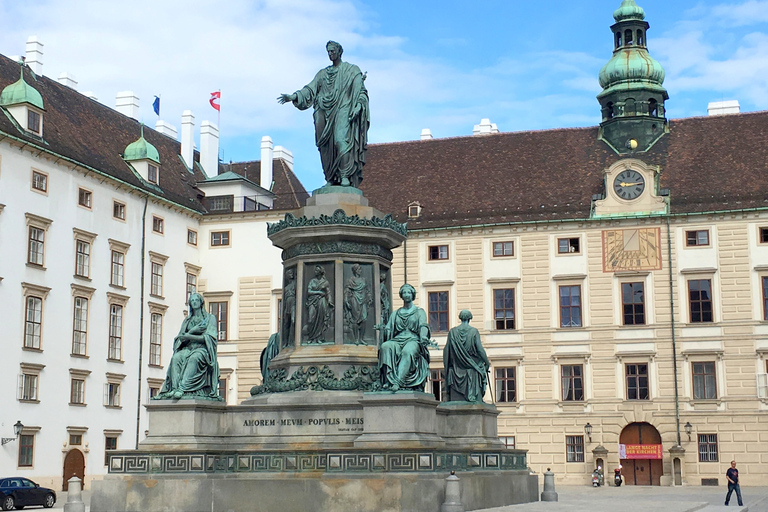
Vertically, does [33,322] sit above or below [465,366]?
above

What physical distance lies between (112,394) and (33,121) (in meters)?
12.4

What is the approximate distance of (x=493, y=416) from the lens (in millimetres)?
21484

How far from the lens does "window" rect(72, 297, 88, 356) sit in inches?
1919

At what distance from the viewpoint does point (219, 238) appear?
195ft

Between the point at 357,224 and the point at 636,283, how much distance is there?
3619 cm

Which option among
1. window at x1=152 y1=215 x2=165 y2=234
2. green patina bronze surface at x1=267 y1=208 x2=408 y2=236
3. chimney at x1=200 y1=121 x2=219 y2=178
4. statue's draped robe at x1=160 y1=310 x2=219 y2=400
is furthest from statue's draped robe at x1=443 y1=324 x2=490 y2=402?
chimney at x1=200 y1=121 x2=219 y2=178

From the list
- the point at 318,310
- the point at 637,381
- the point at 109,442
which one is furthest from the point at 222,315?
the point at 318,310

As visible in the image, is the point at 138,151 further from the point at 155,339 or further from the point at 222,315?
the point at 222,315

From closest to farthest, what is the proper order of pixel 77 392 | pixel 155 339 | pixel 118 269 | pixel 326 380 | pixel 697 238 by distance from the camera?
pixel 326 380, pixel 77 392, pixel 118 269, pixel 697 238, pixel 155 339

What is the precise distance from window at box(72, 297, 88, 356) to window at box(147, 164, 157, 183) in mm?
8621

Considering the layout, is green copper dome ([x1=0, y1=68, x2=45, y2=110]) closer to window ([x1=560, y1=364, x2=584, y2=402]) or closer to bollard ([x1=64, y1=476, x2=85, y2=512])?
window ([x1=560, y1=364, x2=584, y2=402])

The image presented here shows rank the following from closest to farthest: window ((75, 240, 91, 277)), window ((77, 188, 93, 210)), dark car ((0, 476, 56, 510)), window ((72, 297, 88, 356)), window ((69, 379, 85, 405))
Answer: dark car ((0, 476, 56, 510)) < window ((69, 379, 85, 405)) < window ((72, 297, 88, 356)) < window ((75, 240, 91, 277)) < window ((77, 188, 93, 210))

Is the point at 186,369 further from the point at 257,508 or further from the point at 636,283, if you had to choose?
the point at 636,283

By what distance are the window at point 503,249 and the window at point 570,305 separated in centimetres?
302
